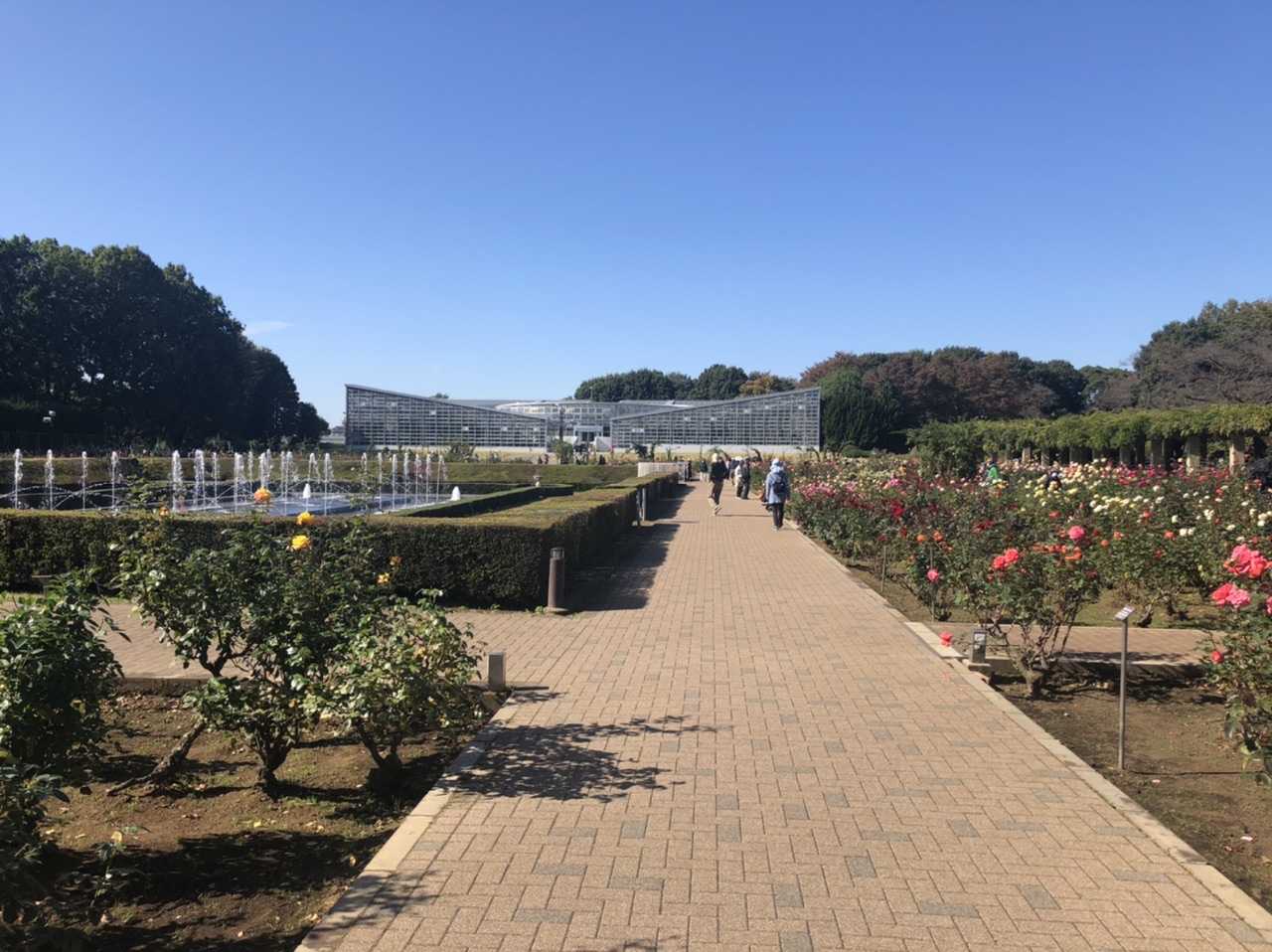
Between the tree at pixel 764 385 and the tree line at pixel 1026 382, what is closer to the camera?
the tree line at pixel 1026 382

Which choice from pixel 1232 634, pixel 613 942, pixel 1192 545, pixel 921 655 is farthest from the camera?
pixel 1192 545

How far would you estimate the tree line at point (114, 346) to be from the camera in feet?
157

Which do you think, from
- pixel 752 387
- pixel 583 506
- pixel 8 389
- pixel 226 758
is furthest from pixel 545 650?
pixel 752 387

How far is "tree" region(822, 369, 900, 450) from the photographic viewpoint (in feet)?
246

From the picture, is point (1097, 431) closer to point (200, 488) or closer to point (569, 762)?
point (200, 488)

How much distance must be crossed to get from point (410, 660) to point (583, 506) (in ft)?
31.3

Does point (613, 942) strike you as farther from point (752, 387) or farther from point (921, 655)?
point (752, 387)

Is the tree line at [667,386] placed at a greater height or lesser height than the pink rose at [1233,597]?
greater

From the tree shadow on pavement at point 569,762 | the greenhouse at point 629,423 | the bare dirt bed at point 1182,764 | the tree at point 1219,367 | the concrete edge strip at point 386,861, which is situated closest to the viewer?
the concrete edge strip at point 386,861

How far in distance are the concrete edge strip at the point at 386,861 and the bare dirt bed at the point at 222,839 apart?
0.14 meters

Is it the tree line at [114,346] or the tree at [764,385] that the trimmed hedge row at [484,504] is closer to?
the tree line at [114,346]

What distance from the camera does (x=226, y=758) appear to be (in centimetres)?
525

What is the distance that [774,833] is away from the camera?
4078 mm

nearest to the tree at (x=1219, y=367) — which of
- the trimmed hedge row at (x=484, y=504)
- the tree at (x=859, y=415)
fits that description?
the tree at (x=859, y=415)
